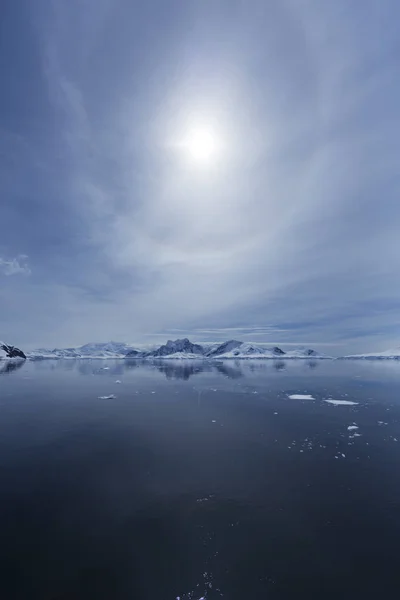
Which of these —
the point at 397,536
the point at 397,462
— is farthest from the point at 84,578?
the point at 397,462

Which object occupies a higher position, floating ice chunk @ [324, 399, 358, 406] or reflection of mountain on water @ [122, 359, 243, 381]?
reflection of mountain on water @ [122, 359, 243, 381]

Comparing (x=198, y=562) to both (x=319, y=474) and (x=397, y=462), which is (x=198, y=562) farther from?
(x=397, y=462)

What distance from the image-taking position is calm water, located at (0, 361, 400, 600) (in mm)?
8656

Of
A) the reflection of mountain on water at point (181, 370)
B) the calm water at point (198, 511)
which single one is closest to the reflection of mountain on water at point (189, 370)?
the reflection of mountain on water at point (181, 370)

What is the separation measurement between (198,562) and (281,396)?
34412 millimetres

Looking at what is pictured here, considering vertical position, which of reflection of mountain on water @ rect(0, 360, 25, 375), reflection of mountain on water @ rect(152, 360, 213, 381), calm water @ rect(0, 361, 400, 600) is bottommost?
calm water @ rect(0, 361, 400, 600)

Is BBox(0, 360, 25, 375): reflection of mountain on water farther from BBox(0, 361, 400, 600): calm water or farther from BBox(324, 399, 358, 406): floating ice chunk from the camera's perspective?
BBox(324, 399, 358, 406): floating ice chunk

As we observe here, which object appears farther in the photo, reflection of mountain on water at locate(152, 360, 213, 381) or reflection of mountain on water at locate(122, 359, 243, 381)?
reflection of mountain on water at locate(122, 359, 243, 381)

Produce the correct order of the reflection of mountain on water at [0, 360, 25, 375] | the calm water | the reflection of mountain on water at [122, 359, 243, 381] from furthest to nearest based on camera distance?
1. the reflection of mountain on water at [0, 360, 25, 375]
2. the reflection of mountain on water at [122, 359, 243, 381]
3. the calm water

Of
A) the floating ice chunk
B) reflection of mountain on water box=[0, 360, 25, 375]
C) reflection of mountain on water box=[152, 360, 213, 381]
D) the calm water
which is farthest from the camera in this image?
reflection of mountain on water box=[0, 360, 25, 375]

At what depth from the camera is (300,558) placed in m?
9.51

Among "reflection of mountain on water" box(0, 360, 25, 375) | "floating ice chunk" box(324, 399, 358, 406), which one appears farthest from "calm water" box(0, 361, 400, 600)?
"reflection of mountain on water" box(0, 360, 25, 375)

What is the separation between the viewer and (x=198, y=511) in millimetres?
12250

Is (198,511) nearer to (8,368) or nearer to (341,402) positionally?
(341,402)
